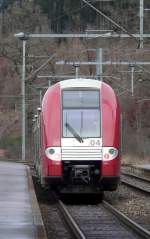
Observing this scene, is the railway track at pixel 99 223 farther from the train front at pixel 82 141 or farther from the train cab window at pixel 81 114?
the train cab window at pixel 81 114

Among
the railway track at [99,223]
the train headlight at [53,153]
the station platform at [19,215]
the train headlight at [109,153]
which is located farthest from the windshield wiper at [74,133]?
the station platform at [19,215]

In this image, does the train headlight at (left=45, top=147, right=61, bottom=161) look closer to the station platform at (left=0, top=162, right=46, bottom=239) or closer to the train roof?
the station platform at (left=0, top=162, right=46, bottom=239)

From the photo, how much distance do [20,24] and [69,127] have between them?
252 ft

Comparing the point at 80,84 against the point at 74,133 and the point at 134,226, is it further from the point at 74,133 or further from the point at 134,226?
the point at 134,226

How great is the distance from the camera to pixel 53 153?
19.3 metres

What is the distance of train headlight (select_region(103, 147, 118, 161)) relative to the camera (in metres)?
19.3

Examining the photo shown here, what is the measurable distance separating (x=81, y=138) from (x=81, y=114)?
2.55ft

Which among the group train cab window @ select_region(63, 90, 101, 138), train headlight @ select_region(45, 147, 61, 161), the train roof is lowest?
train headlight @ select_region(45, 147, 61, 161)

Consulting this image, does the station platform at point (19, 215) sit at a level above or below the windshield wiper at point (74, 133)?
below

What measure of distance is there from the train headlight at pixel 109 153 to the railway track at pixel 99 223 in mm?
1211

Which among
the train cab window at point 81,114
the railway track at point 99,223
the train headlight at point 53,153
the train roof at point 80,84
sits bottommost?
the railway track at point 99,223

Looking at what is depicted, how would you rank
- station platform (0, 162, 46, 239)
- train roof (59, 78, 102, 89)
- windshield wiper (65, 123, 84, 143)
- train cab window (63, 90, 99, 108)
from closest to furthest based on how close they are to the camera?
station platform (0, 162, 46, 239) → windshield wiper (65, 123, 84, 143) → train cab window (63, 90, 99, 108) → train roof (59, 78, 102, 89)

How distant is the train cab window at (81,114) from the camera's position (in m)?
19.7

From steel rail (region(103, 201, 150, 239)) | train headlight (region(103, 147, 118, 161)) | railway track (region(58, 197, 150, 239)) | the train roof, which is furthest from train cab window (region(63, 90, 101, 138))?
steel rail (region(103, 201, 150, 239))
